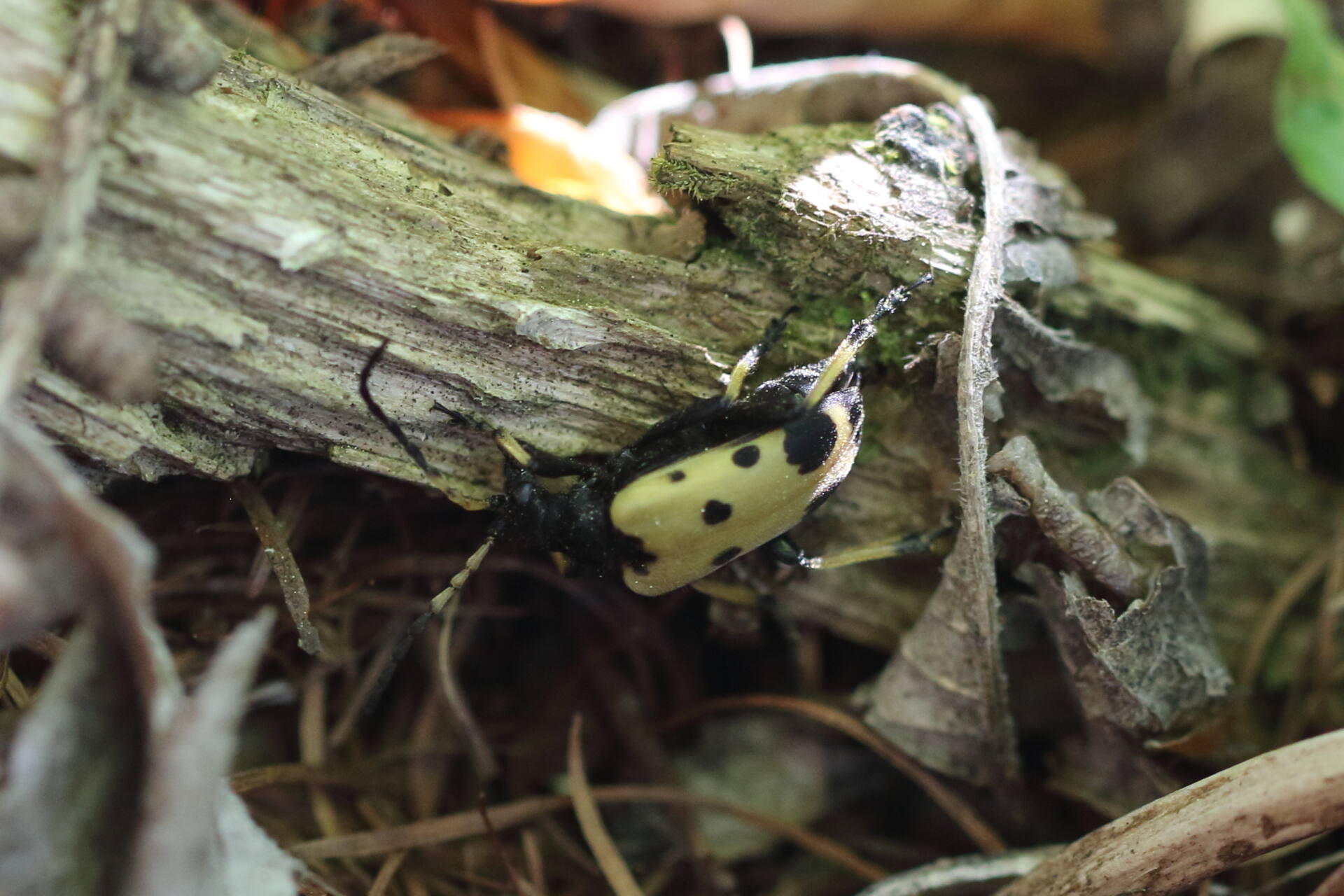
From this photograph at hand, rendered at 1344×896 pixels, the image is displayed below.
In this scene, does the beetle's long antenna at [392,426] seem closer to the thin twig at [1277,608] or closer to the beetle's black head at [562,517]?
the beetle's black head at [562,517]

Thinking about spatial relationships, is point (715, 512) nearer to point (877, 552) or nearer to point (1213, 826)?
point (877, 552)

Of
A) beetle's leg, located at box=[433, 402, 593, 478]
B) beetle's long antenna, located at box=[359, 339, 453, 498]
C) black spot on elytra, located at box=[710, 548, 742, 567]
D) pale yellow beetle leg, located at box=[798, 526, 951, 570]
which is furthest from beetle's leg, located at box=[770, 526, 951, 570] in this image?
beetle's long antenna, located at box=[359, 339, 453, 498]

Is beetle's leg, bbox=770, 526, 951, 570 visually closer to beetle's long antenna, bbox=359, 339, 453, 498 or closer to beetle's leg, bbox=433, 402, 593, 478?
beetle's leg, bbox=433, 402, 593, 478

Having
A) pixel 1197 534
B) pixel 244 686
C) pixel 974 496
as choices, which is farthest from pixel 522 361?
pixel 1197 534

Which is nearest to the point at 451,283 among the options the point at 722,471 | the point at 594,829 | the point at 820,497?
the point at 722,471

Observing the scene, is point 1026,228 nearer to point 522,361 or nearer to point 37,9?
point 522,361
